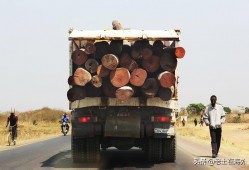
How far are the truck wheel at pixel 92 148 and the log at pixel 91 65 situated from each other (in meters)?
1.85

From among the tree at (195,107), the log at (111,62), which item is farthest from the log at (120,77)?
the tree at (195,107)

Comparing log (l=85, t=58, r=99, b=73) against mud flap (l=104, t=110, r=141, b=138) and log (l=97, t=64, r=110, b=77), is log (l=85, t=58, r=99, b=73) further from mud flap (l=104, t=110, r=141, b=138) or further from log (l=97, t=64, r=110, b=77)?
mud flap (l=104, t=110, r=141, b=138)

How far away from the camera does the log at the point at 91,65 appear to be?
12406mm

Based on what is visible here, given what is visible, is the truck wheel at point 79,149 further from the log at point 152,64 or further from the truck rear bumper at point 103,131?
the log at point 152,64

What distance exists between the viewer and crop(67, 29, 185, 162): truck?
483 inches

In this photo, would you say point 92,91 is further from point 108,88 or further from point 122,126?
point 122,126

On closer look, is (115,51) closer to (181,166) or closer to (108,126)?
(108,126)

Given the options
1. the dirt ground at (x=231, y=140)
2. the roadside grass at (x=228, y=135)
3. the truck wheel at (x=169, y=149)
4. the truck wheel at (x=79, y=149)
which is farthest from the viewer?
the roadside grass at (x=228, y=135)

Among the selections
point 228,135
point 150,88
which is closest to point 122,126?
point 150,88

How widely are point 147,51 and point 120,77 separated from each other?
94cm

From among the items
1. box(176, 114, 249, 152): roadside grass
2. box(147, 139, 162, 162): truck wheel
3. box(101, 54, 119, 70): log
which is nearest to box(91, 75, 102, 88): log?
box(101, 54, 119, 70): log

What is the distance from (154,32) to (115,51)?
112cm

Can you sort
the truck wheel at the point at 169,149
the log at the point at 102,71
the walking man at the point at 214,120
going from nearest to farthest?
the log at the point at 102,71, the truck wheel at the point at 169,149, the walking man at the point at 214,120

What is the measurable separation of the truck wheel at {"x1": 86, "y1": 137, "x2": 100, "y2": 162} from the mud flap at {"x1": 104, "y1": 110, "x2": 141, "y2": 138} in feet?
2.39
